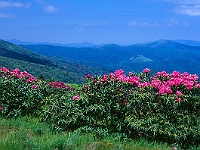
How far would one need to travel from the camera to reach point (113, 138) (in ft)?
31.0

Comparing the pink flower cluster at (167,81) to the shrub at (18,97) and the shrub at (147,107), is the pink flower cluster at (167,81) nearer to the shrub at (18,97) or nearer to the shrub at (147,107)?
the shrub at (147,107)

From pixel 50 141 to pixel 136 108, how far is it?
3206 mm

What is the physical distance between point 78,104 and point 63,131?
3.17 ft

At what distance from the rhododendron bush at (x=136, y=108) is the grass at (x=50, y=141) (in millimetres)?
443

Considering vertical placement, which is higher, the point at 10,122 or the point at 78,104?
the point at 78,104

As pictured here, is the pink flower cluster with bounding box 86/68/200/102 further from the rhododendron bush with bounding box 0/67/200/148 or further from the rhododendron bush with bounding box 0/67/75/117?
the rhododendron bush with bounding box 0/67/75/117

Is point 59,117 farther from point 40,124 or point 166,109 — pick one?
point 166,109

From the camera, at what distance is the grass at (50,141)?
24.9 feet

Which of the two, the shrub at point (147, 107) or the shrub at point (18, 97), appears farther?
the shrub at point (18, 97)

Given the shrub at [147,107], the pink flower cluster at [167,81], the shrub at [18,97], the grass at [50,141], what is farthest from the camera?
the shrub at [18,97]

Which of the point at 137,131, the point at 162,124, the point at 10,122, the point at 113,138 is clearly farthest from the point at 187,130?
the point at 10,122

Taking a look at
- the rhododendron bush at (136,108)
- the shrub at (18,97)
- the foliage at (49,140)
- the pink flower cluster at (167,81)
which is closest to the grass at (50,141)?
the foliage at (49,140)

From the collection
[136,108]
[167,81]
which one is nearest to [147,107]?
[136,108]

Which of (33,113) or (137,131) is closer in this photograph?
(137,131)
